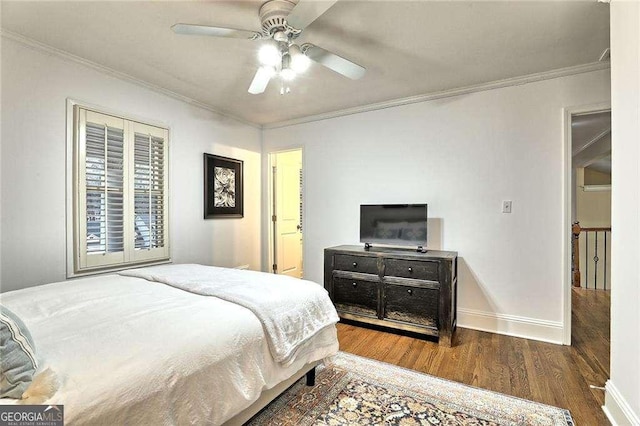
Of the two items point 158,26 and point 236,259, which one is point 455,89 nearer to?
point 158,26

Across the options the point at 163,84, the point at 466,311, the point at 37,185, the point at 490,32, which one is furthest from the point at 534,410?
the point at 163,84

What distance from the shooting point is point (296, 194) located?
5.05m

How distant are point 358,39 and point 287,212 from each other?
9.78 ft

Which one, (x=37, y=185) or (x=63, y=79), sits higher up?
(x=63, y=79)

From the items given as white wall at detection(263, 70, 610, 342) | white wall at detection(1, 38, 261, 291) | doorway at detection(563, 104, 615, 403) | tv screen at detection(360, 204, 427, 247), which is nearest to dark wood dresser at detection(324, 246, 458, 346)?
tv screen at detection(360, 204, 427, 247)

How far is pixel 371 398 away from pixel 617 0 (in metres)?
2.66

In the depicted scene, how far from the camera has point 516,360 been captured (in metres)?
2.41

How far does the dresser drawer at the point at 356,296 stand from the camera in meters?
3.07

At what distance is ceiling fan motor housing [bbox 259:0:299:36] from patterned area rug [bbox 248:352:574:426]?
2273mm

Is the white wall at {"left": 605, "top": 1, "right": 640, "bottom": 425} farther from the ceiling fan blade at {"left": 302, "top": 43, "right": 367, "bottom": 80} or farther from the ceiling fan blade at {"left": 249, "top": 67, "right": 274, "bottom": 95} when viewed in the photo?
the ceiling fan blade at {"left": 249, "top": 67, "right": 274, "bottom": 95}

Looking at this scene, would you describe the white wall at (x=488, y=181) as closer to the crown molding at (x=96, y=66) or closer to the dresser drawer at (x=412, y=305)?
the dresser drawer at (x=412, y=305)

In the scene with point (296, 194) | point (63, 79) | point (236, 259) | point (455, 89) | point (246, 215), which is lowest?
point (236, 259)

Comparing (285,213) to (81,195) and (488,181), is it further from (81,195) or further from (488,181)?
(488,181)

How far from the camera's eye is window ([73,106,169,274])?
2.56 metres
